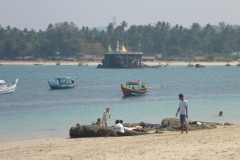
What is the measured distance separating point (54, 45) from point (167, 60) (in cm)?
4432

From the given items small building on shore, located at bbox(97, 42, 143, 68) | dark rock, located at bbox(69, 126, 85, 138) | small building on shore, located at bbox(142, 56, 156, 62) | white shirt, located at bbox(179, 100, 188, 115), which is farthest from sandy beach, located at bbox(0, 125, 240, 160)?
small building on shore, located at bbox(142, 56, 156, 62)

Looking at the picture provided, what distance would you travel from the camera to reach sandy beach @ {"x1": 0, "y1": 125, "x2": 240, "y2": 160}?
51.4ft

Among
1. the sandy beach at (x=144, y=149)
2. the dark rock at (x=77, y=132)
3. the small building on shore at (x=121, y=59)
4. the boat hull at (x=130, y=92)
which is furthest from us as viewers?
the small building on shore at (x=121, y=59)

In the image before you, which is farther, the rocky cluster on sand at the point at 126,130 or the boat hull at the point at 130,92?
the boat hull at the point at 130,92

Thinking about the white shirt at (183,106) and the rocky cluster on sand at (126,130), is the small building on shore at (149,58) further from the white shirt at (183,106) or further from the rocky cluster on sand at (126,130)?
the white shirt at (183,106)

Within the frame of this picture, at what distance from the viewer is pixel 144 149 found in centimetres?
1702

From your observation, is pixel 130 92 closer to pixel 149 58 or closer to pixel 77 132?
pixel 77 132

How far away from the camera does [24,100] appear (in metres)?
50.8

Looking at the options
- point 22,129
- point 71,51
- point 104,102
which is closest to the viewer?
point 22,129

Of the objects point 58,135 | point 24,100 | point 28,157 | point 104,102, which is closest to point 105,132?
point 58,135

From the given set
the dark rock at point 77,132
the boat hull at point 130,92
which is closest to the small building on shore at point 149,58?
the boat hull at point 130,92

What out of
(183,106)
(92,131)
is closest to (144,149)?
(183,106)

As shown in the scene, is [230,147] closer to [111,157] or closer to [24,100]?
[111,157]

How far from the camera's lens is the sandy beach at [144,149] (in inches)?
617
